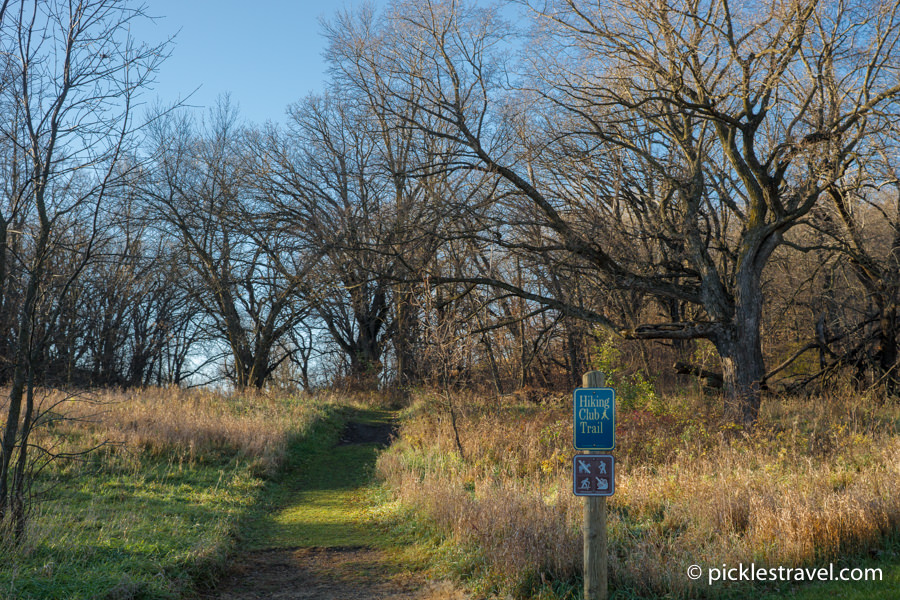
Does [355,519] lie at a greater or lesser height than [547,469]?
lesser

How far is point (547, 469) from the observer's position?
8.84 meters

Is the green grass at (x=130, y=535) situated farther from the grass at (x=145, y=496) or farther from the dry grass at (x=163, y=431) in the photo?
the dry grass at (x=163, y=431)

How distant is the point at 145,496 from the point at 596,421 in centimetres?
710

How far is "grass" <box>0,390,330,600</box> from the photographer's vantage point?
17.9 ft

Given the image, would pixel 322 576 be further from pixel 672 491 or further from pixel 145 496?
pixel 672 491

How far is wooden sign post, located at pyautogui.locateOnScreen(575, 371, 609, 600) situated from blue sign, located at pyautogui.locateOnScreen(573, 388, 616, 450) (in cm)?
9

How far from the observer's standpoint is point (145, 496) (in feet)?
29.0

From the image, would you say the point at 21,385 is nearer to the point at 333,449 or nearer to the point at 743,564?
the point at 743,564

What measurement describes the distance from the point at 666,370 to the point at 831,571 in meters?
16.8

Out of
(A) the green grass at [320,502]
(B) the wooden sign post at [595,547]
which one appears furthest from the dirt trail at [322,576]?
(B) the wooden sign post at [595,547]

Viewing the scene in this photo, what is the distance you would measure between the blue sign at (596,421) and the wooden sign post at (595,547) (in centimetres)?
9

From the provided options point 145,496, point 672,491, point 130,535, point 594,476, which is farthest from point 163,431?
point 594,476

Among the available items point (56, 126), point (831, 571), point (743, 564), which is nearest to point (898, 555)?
point (831, 571)

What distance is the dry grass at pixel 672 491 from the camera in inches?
221
